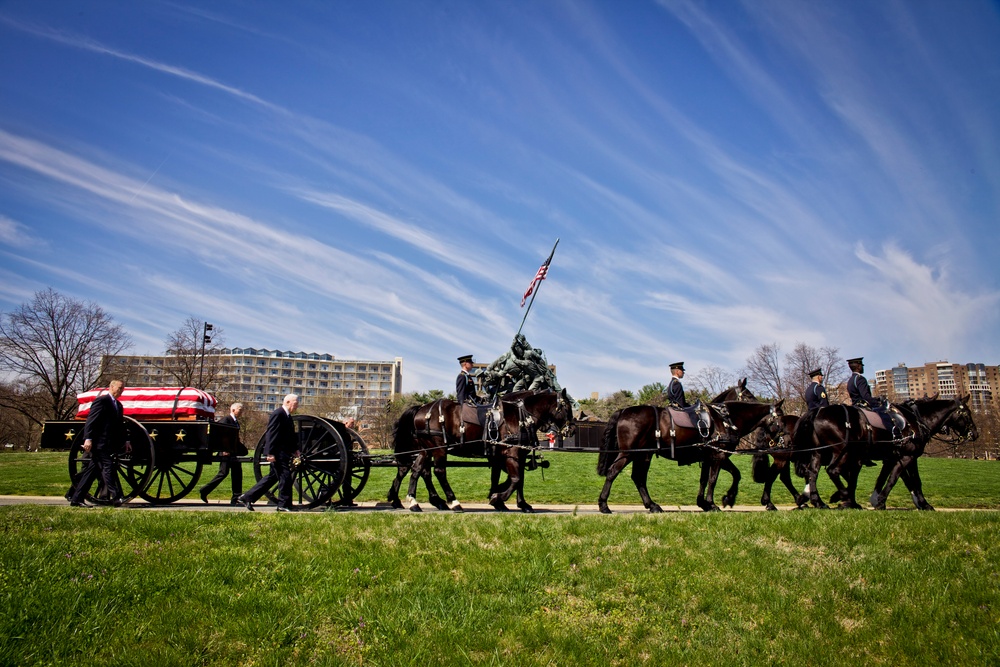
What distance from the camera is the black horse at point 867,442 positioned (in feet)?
41.1

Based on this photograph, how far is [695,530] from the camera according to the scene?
8898mm

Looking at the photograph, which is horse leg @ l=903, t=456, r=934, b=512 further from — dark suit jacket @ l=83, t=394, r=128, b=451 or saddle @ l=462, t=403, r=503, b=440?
dark suit jacket @ l=83, t=394, r=128, b=451

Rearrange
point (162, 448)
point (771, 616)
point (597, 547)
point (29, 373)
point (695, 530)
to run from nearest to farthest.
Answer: point (771, 616)
point (597, 547)
point (695, 530)
point (162, 448)
point (29, 373)

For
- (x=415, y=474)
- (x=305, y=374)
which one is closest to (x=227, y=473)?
(x=415, y=474)

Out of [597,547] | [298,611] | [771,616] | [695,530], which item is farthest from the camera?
[695,530]

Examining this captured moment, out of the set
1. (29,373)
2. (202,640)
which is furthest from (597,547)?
(29,373)

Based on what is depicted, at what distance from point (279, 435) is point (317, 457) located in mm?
1133

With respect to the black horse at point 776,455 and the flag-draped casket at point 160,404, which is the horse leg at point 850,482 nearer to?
the black horse at point 776,455

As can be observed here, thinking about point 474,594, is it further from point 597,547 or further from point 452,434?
point 452,434

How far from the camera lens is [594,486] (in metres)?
20.2

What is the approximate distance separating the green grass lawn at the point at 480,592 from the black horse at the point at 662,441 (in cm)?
313

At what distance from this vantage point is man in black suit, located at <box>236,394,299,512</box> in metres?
10.5

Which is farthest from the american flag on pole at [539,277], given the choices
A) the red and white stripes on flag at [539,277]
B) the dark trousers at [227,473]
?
the dark trousers at [227,473]

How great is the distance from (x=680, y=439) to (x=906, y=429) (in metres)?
4.48
